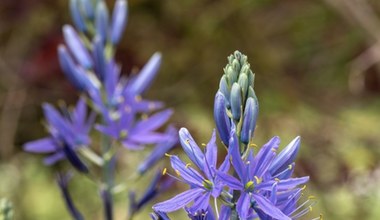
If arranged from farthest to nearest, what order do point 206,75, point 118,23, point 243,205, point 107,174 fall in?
point 206,75
point 118,23
point 107,174
point 243,205

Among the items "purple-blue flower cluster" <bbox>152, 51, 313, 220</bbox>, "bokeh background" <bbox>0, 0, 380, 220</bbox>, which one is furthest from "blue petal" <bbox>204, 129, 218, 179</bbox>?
"bokeh background" <bbox>0, 0, 380, 220</bbox>

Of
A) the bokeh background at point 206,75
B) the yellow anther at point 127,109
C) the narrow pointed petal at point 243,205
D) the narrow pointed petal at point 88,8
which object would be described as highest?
the bokeh background at point 206,75

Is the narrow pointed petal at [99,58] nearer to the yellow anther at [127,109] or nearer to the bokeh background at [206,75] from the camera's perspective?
the yellow anther at [127,109]

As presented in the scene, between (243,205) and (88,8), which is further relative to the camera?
(88,8)

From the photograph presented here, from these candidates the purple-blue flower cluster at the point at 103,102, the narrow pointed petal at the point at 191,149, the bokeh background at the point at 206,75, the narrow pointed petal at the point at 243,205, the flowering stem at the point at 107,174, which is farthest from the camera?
the bokeh background at the point at 206,75

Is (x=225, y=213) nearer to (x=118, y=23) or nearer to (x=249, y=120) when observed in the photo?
(x=249, y=120)

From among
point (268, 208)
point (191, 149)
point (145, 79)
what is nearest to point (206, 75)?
point (145, 79)

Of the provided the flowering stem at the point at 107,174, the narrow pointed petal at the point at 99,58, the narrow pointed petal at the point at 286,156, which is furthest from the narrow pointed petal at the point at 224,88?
the narrow pointed petal at the point at 99,58

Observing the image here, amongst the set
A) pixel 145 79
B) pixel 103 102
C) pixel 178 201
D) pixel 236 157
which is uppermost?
pixel 145 79
